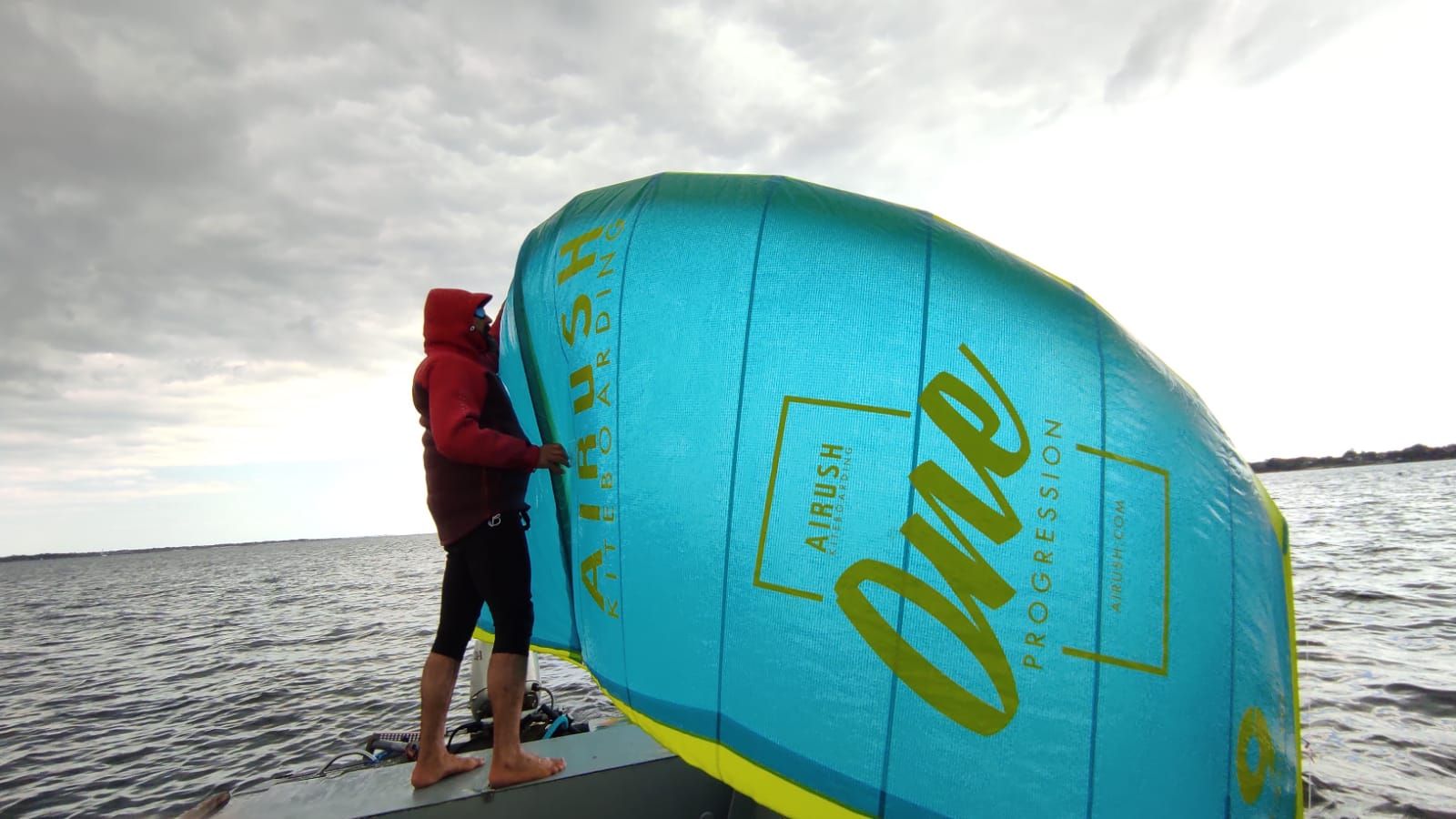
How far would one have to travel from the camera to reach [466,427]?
238cm

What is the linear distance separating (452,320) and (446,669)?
126cm

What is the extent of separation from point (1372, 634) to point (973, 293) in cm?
821

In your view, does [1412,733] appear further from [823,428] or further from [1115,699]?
[823,428]

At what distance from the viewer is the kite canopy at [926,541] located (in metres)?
1.67

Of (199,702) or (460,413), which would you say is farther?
(199,702)

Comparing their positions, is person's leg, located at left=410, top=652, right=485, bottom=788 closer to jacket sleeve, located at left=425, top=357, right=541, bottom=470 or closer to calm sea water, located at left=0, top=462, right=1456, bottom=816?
jacket sleeve, located at left=425, top=357, right=541, bottom=470

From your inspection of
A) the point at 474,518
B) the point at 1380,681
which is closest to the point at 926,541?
the point at 474,518

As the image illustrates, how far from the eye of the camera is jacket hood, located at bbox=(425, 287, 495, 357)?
8.45 ft

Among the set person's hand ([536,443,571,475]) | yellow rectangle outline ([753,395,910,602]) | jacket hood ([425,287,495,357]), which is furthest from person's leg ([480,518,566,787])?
yellow rectangle outline ([753,395,910,602])

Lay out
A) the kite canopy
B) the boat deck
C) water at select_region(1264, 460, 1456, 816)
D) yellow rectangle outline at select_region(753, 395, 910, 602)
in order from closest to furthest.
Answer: the kite canopy < yellow rectangle outline at select_region(753, 395, 910, 602) < the boat deck < water at select_region(1264, 460, 1456, 816)

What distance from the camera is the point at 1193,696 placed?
5.56 ft

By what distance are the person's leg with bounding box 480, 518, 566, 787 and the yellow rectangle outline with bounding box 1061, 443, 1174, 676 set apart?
1.78 m

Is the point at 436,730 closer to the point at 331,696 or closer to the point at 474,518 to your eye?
the point at 474,518

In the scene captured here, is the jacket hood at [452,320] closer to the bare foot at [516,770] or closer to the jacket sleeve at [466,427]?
the jacket sleeve at [466,427]
